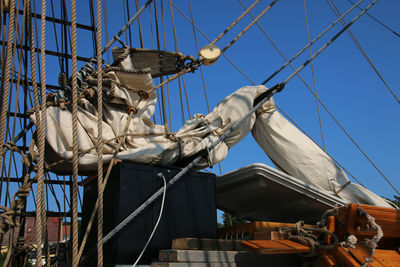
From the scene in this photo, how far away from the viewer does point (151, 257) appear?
8.13 feet

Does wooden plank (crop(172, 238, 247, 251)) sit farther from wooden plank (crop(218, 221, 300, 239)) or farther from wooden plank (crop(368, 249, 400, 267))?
wooden plank (crop(368, 249, 400, 267))

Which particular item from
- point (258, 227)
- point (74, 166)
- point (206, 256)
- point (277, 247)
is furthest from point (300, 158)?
point (74, 166)

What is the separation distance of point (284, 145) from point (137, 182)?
1.46 m

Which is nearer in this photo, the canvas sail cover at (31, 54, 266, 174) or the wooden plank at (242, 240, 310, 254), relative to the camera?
the wooden plank at (242, 240, 310, 254)

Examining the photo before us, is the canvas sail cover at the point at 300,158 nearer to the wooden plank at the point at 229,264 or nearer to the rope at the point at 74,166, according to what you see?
the wooden plank at the point at 229,264

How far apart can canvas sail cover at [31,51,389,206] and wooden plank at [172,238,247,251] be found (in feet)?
2.06

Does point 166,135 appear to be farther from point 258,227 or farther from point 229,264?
point 229,264

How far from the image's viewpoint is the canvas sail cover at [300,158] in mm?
3312

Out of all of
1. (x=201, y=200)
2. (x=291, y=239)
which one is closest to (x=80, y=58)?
(x=201, y=200)

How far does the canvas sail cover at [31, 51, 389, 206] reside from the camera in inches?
106

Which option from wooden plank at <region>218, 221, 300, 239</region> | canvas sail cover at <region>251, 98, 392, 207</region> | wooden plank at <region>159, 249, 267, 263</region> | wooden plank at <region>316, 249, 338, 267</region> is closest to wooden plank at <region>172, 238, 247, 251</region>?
wooden plank at <region>159, 249, 267, 263</region>

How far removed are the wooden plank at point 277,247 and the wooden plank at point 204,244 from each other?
0.96 ft

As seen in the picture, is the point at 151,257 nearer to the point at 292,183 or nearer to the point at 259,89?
the point at 292,183

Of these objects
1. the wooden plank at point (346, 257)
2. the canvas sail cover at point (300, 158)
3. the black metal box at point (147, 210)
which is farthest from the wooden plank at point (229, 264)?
the canvas sail cover at point (300, 158)
